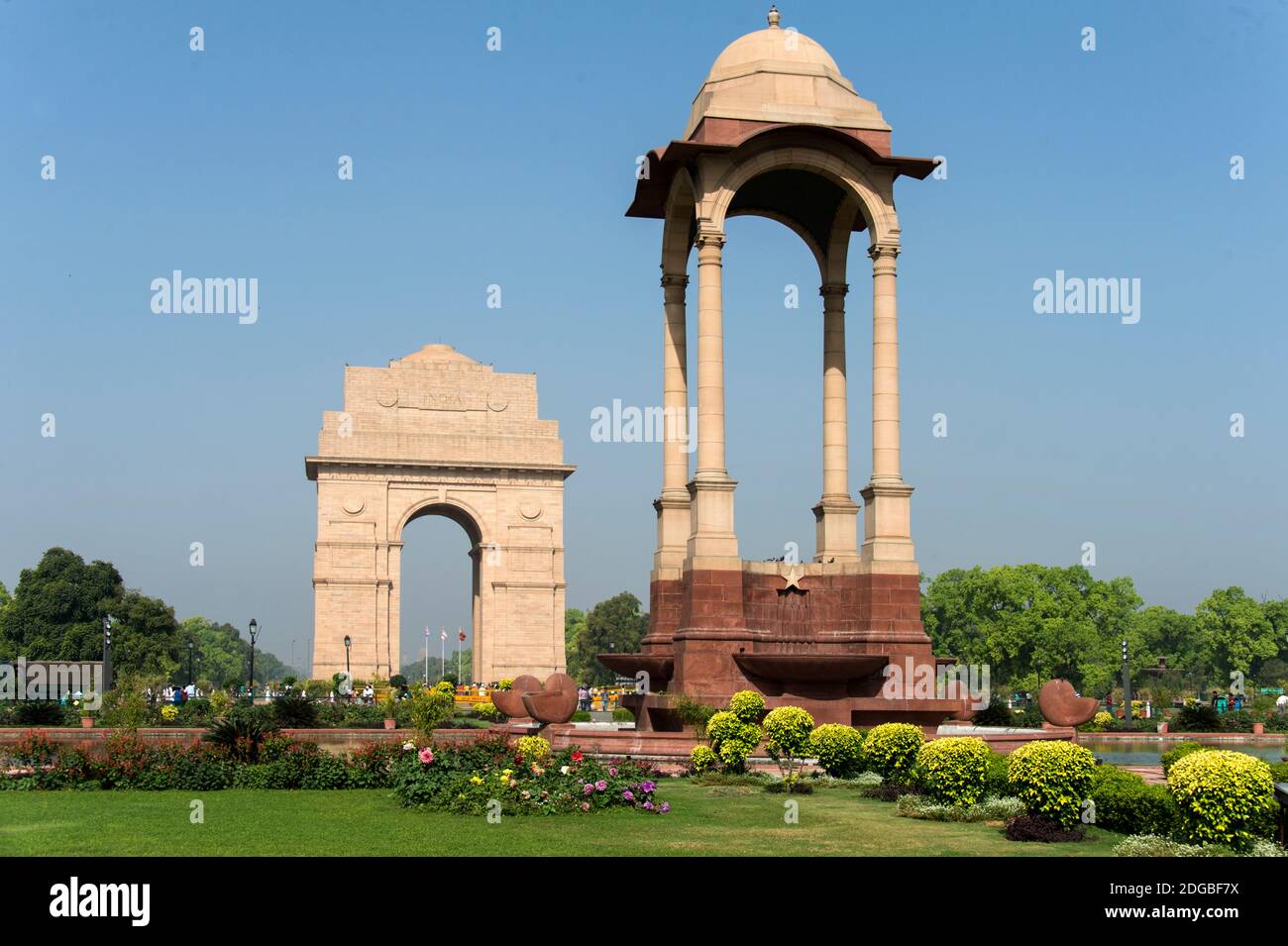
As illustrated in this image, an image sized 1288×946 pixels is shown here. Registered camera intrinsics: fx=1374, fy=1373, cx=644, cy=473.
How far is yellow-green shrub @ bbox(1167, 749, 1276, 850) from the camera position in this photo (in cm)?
1114

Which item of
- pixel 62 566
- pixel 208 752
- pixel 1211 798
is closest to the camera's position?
pixel 1211 798

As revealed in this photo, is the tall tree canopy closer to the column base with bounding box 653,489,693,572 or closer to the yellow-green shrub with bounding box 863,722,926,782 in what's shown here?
the column base with bounding box 653,489,693,572

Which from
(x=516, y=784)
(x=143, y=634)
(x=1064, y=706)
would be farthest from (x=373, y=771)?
(x=143, y=634)

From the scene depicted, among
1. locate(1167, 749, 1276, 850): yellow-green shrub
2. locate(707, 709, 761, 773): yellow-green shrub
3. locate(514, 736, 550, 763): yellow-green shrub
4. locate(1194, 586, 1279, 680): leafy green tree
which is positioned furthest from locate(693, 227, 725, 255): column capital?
locate(1194, 586, 1279, 680): leafy green tree

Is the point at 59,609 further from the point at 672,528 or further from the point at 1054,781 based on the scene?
the point at 1054,781

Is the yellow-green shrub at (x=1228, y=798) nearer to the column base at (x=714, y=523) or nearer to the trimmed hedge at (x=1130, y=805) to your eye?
the trimmed hedge at (x=1130, y=805)

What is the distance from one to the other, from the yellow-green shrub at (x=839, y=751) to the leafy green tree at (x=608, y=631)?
92471mm

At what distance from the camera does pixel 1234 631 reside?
9925 cm

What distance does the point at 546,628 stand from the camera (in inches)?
2707

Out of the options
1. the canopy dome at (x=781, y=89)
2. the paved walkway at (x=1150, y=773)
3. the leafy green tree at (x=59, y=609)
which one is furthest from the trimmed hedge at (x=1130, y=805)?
the leafy green tree at (x=59, y=609)

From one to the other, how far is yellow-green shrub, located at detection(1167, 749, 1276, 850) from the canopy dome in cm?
1496
